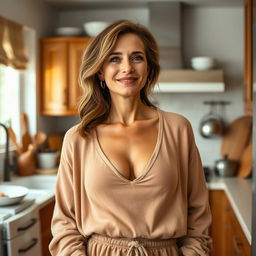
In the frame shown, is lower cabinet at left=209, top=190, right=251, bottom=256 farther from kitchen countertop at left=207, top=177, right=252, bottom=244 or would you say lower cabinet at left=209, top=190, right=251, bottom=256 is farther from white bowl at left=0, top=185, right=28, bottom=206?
white bowl at left=0, top=185, right=28, bottom=206

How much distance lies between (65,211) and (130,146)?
0.32 metres

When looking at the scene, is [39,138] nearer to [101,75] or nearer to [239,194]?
[239,194]

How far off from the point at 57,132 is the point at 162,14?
1.52 metres

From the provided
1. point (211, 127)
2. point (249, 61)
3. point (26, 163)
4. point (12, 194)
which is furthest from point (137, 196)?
point (211, 127)

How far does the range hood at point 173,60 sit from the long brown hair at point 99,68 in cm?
221

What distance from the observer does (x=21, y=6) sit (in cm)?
360

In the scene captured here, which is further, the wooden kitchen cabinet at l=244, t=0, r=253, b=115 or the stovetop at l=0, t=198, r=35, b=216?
the wooden kitchen cabinet at l=244, t=0, r=253, b=115

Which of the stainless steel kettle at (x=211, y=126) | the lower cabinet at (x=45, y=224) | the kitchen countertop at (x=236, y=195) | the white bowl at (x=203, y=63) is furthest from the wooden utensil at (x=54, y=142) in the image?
the white bowl at (x=203, y=63)

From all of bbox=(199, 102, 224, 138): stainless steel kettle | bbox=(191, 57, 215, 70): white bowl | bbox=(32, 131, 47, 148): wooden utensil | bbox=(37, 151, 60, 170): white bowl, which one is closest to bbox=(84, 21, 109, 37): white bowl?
bbox=(191, 57, 215, 70): white bowl

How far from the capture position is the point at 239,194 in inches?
127

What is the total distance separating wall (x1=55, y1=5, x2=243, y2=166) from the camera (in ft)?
13.8

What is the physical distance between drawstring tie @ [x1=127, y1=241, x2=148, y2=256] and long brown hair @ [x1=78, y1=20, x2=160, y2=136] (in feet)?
1.30

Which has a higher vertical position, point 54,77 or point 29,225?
point 54,77

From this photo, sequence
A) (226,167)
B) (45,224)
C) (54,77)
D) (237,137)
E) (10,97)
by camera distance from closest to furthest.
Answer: (45,224) → (10,97) → (226,167) → (54,77) → (237,137)
